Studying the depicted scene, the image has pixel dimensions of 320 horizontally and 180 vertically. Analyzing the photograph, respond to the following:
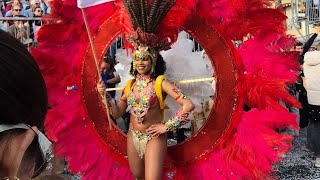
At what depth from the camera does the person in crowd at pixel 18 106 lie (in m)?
0.83

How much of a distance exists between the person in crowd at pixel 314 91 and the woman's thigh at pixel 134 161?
2.61 meters

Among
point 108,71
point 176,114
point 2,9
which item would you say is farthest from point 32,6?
point 176,114

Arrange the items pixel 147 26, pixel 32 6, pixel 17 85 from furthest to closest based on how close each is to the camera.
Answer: pixel 32 6
pixel 147 26
pixel 17 85

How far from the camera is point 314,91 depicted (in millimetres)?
4996

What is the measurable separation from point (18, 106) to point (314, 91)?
461cm

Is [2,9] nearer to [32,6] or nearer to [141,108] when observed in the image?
[32,6]

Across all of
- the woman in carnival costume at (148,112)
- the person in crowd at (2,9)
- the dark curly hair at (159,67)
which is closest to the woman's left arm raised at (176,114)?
the woman in carnival costume at (148,112)

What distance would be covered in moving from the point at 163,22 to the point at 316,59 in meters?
2.47

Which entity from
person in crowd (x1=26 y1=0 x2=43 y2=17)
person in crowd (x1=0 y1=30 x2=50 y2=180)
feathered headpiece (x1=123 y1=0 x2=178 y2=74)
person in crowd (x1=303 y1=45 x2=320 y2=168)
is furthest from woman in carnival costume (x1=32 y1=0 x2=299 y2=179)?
person in crowd (x1=26 y1=0 x2=43 y2=17)

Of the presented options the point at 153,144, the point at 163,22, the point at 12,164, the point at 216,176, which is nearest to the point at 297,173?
the point at 216,176

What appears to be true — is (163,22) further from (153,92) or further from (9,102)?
(9,102)

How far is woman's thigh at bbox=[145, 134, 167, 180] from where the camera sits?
10.3 feet

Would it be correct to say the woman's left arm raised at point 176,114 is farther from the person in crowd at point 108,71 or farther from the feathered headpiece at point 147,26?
the person in crowd at point 108,71

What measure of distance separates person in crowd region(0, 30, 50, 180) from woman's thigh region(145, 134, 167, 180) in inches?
85.4
